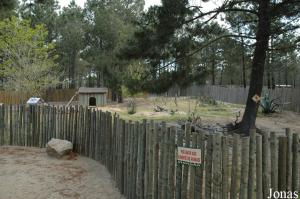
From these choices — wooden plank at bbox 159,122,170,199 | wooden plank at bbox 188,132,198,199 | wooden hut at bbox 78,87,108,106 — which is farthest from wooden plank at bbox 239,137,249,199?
wooden hut at bbox 78,87,108,106

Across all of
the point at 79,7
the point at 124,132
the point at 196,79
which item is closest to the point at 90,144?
the point at 124,132

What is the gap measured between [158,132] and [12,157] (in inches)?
203

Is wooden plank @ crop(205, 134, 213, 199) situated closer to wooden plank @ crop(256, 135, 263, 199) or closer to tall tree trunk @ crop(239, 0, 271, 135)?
wooden plank @ crop(256, 135, 263, 199)

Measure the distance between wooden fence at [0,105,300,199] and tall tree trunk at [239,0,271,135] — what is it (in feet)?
21.3

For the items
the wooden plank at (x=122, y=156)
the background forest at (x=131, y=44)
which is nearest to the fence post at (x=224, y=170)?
the wooden plank at (x=122, y=156)

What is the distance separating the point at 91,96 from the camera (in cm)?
3006

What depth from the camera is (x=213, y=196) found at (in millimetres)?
4062

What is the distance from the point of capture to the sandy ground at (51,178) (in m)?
6.06

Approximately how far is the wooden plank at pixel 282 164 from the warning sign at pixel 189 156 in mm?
930

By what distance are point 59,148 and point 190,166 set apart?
16.4 ft

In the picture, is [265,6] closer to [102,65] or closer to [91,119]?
[91,119]

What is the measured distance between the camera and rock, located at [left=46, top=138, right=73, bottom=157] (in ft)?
27.8

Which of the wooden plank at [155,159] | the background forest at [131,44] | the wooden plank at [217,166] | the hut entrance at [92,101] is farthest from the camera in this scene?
the hut entrance at [92,101]

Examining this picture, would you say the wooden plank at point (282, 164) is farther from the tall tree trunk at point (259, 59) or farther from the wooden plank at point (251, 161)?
the tall tree trunk at point (259, 59)
